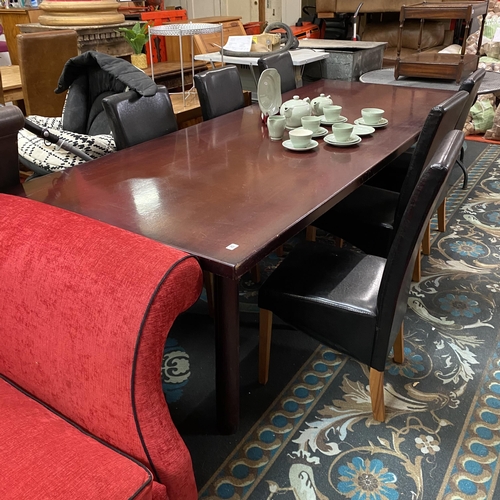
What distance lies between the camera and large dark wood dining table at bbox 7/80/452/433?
124 centimetres

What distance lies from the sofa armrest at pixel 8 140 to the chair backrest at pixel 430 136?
1.22 metres

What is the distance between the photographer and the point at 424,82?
3.04m

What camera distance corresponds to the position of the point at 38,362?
105 cm

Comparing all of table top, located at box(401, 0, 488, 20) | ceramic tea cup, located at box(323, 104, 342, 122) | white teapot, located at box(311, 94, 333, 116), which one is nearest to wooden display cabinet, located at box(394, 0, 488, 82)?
table top, located at box(401, 0, 488, 20)

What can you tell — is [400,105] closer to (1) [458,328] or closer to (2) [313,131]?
(2) [313,131]

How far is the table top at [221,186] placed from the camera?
4.05 ft

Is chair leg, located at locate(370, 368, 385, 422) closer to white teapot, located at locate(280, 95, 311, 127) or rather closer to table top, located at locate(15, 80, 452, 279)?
table top, located at locate(15, 80, 452, 279)

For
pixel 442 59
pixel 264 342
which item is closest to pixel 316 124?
pixel 264 342

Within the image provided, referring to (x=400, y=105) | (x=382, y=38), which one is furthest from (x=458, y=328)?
(x=382, y=38)

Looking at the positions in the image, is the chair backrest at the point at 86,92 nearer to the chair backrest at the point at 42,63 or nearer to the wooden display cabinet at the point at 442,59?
the chair backrest at the point at 42,63

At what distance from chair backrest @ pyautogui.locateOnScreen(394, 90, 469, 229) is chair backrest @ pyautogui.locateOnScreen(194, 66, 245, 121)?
107cm

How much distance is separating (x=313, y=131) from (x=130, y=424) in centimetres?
139

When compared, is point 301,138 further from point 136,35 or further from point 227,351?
point 136,35

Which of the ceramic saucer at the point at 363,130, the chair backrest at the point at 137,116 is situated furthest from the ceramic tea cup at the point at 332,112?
the chair backrest at the point at 137,116
